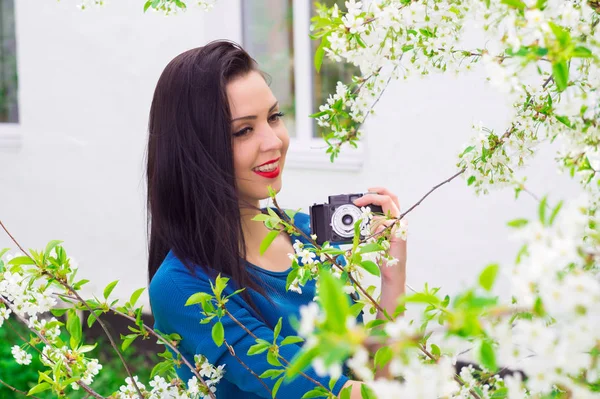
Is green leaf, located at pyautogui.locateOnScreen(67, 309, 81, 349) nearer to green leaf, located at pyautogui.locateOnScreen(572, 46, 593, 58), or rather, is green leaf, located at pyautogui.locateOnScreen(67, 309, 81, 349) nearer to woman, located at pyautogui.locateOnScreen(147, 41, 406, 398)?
woman, located at pyautogui.locateOnScreen(147, 41, 406, 398)

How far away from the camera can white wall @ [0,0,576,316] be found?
141 inches

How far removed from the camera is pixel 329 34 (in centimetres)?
130

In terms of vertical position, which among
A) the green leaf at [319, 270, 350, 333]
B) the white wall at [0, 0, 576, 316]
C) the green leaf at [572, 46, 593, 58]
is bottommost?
the white wall at [0, 0, 576, 316]

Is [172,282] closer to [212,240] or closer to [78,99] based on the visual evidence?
[212,240]

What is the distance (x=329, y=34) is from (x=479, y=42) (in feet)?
7.33

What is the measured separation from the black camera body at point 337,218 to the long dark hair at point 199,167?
0.20 m

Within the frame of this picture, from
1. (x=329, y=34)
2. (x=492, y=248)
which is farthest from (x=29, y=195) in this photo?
(x=329, y=34)

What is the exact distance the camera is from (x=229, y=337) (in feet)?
5.29

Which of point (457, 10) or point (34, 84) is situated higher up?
point (457, 10)

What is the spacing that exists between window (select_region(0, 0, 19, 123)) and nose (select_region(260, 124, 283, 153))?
15.5 ft

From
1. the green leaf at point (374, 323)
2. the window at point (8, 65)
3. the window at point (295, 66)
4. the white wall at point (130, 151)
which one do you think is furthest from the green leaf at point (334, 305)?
the window at point (8, 65)

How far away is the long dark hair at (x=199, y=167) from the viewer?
6.03ft

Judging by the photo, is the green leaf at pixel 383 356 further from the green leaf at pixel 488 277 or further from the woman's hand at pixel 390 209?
the woman's hand at pixel 390 209

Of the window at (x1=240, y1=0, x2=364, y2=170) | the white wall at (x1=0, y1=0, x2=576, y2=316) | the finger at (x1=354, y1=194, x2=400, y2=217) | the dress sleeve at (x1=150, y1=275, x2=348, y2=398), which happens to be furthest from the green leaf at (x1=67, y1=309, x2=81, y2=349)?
the window at (x1=240, y1=0, x2=364, y2=170)
